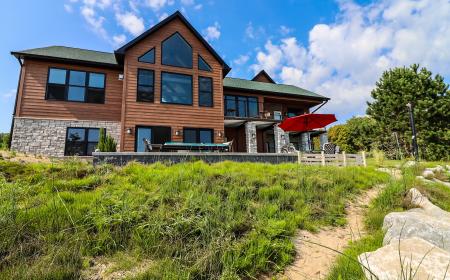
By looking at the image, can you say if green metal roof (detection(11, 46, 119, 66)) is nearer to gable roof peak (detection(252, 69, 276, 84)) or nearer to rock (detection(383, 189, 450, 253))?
gable roof peak (detection(252, 69, 276, 84))

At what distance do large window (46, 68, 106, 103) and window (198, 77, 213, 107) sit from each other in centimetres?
520

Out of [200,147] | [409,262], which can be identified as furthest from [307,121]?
[409,262]

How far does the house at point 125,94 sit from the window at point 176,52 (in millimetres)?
55

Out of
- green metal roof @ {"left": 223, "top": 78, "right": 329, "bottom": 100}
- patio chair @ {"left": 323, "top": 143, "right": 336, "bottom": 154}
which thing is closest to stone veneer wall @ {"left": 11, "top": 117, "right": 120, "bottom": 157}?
green metal roof @ {"left": 223, "top": 78, "right": 329, "bottom": 100}

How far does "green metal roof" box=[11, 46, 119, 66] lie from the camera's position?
11.9 metres

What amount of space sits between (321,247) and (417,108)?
73.8 feet

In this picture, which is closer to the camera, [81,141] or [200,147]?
[200,147]

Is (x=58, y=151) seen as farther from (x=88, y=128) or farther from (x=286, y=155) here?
(x=286, y=155)

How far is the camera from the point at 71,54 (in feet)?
43.3

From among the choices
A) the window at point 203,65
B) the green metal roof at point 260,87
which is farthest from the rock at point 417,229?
the green metal roof at point 260,87

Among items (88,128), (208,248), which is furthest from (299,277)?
(88,128)

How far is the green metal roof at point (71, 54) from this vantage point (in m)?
11.9

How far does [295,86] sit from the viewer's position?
22125 millimetres

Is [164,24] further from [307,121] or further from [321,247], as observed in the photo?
[321,247]
